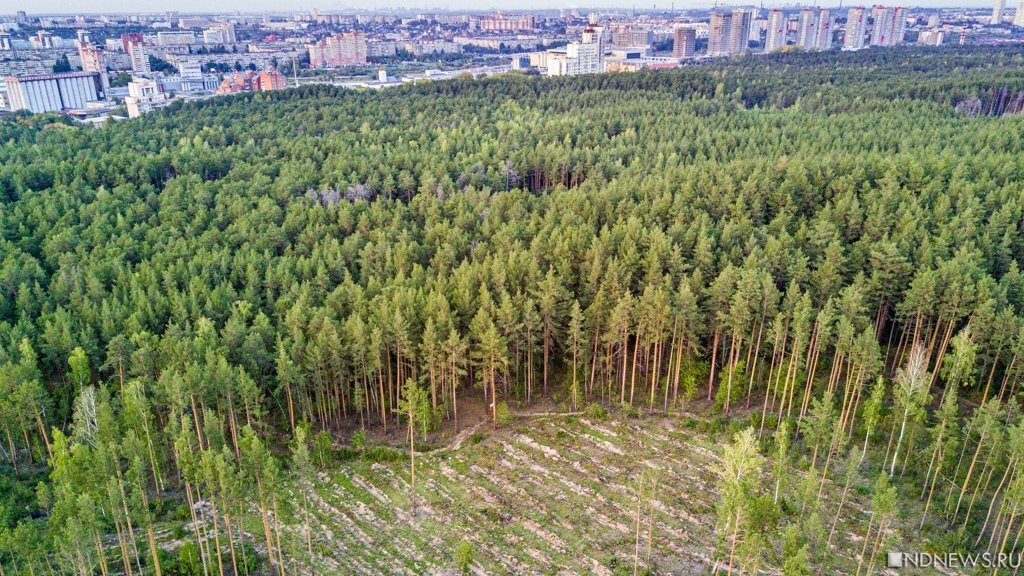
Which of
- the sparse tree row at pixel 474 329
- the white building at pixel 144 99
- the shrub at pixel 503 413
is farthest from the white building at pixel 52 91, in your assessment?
the shrub at pixel 503 413

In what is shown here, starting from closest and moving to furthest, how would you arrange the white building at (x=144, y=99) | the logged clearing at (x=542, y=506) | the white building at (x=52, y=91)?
the logged clearing at (x=542, y=506) < the white building at (x=144, y=99) < the white building at (x=52, y=91)

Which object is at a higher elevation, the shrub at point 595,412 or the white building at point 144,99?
the white building at point 144,99

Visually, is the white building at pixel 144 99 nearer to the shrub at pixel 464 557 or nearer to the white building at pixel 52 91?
the white building at pixel 52 91

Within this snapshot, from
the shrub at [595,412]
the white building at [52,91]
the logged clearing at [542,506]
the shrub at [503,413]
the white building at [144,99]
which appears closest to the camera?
the logged clearing at [542,506]

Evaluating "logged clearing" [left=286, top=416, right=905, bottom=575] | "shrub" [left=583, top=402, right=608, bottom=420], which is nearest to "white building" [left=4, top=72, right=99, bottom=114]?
"logged clearing" [left=286, top=416, right=905, bottom=575]

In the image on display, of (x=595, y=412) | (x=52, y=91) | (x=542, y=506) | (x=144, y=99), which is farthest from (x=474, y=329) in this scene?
(x=52, y=91)

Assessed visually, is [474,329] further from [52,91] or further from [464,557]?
[52,91]

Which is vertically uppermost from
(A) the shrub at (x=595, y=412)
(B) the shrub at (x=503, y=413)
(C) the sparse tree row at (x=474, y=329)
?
(C) the sparse tree row at (x=474, y=329)

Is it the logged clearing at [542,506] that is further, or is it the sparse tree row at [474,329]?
the sparse tree row at [474,329]
